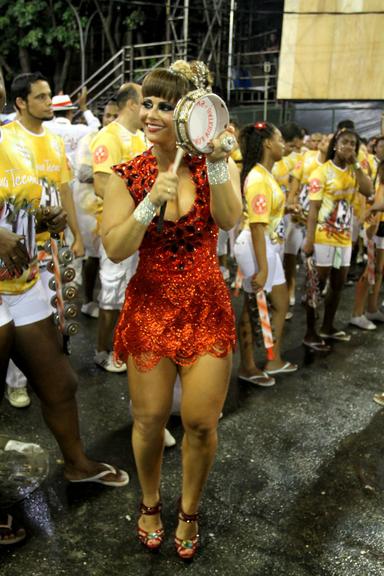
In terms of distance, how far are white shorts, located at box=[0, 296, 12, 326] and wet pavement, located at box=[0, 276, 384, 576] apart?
1054 millimetres

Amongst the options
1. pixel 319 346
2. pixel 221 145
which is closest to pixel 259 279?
pixel 319 346

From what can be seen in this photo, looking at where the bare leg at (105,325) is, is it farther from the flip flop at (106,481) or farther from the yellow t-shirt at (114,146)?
the flip flop at (106,481)

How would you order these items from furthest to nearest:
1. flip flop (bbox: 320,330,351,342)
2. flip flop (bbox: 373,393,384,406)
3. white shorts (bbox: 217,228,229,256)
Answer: white shorts (bbox: 217,228,229,256), flip flop (bbox: 320,330,351,342), flip flop (bbox: 373,393,384,406)

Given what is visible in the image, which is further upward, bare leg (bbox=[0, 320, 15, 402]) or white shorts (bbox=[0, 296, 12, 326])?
white shorts (bbox=[0, 296, 12, 326])

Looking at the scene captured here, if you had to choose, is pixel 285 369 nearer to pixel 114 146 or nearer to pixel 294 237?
pixel 294 237

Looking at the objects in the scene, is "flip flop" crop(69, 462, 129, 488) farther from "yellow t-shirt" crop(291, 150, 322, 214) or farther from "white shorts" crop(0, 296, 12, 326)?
"yellow t-shirt" crop(291, 150, 322, 214)

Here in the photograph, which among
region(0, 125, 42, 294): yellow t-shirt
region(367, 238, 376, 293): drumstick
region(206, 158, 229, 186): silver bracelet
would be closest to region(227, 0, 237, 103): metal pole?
region(367, 238, 376, 293): drumstick

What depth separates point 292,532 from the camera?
2730 mm

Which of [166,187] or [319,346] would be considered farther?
[319,346]

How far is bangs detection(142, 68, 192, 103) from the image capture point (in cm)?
217

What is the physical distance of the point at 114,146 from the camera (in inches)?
170

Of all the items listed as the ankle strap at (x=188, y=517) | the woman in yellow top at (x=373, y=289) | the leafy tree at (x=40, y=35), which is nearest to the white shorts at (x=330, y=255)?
the woman in yellow top at (x=373, y=289)

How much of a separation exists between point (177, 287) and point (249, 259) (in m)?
1.92

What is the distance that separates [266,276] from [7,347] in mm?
2123
